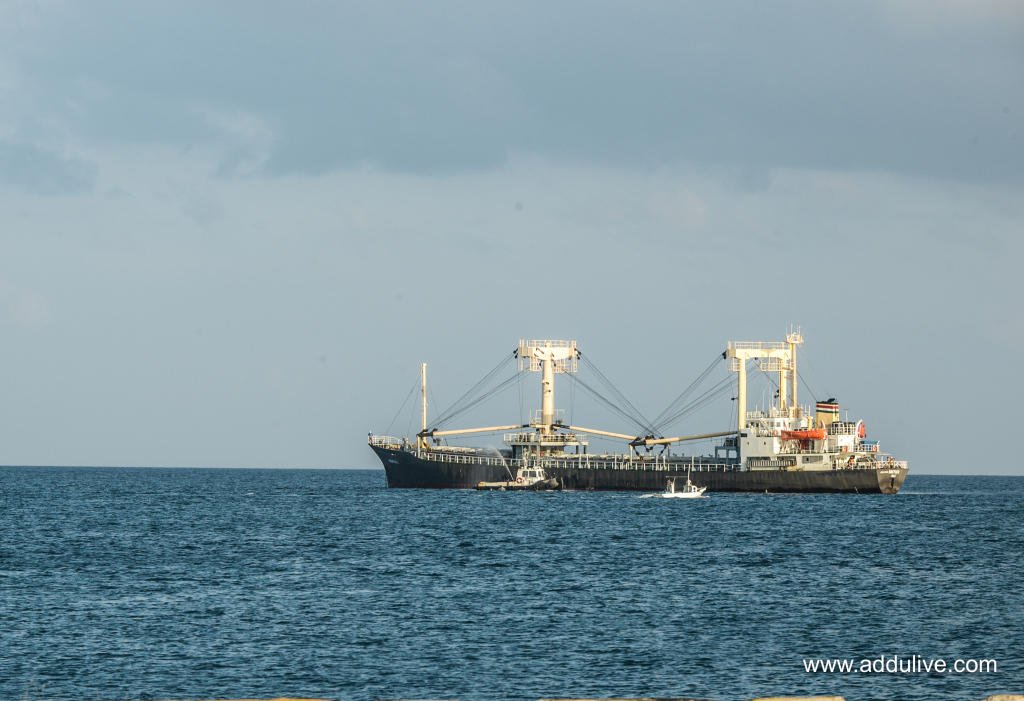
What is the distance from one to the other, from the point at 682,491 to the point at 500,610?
90255mm

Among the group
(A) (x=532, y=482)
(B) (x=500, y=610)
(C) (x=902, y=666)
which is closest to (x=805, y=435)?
(A) (x=532, y=482)

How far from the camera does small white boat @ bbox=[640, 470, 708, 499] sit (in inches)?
4766

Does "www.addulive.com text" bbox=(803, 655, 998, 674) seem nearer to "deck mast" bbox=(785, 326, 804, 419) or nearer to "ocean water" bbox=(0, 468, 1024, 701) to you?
"ocean water" bbox=(0, 468, 1024, 701)

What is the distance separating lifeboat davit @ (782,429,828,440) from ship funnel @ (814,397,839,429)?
2340 millimetres

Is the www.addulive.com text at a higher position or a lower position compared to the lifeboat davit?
lower

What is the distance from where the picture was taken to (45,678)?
30172mm

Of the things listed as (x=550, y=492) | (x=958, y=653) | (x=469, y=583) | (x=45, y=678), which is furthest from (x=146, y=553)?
(x=550, y=492)

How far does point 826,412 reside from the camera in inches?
5022

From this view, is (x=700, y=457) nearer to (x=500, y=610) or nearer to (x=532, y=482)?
(x=532, y=482)

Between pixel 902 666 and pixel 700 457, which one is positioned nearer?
pixel 902 666

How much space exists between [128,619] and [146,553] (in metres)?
24.0

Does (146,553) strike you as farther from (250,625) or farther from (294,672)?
(294,672)

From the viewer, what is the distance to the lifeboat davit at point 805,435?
407ft

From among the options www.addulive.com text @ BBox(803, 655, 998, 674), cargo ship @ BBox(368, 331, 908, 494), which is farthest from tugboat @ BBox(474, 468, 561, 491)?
www.addulive.com text @ BBox(803, 655, 998, 674)
